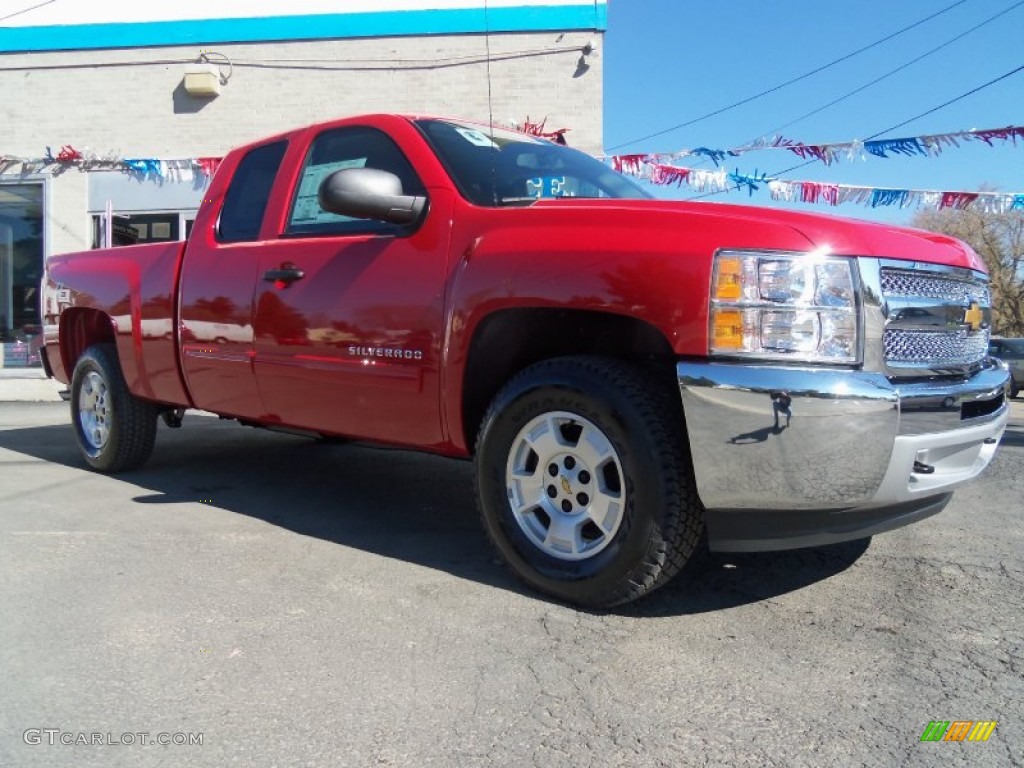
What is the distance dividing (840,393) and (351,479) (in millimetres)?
3664

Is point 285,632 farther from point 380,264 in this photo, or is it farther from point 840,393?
point 840,393

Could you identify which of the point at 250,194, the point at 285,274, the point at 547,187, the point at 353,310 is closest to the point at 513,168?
the point at 547,187

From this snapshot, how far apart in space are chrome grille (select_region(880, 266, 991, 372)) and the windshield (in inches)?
56.5

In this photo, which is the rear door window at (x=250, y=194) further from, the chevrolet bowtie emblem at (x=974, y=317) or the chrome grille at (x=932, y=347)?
the chevrolet bowtie emblem at (x=974, y=317)

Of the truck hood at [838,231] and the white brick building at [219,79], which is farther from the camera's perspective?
the white brick building at [219,79]

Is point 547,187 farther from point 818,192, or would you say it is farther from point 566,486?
point 818,192

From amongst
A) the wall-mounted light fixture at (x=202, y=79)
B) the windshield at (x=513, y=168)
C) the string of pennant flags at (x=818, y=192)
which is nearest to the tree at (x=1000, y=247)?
the string of pennant flags at (x=818, y=192)

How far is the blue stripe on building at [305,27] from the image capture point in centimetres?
1248

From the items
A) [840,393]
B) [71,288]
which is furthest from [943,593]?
[71,288]

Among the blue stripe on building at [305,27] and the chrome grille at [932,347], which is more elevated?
the blue stripe on building at [305,27]

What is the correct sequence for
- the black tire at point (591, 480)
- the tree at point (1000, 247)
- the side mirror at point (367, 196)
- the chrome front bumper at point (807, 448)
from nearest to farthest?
1. the chrome front bumper at point (807, 448)
2. the black tire at point (591, 480)
3. the side mirror at point (367, 196)
4. the tree at point (1000, 247)

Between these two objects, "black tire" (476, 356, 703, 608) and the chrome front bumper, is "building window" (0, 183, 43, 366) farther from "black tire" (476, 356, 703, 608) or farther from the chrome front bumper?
the chrome front bumper

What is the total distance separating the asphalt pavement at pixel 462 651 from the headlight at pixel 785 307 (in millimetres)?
982

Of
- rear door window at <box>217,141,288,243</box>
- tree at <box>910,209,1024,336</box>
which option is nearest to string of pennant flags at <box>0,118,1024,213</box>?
rear door window at <box>217,141,288,243</box>
